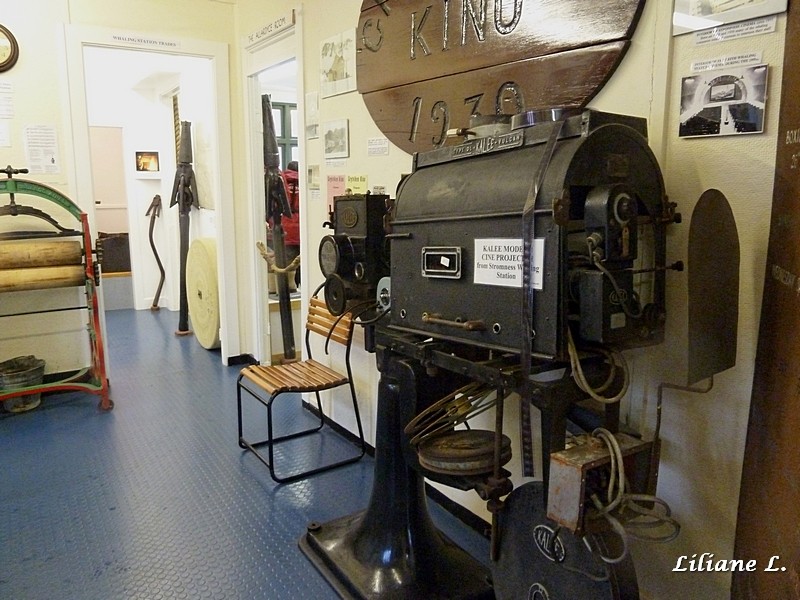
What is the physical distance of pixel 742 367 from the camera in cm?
129

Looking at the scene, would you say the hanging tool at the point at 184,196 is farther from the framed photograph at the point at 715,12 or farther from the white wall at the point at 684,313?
the framed photograph at the point at 715,12

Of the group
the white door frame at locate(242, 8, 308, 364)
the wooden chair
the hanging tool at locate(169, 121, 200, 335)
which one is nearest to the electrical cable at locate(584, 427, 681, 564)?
the wooden chair

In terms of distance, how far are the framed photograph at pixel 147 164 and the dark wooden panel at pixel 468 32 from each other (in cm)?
432

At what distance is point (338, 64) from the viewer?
2.62 m

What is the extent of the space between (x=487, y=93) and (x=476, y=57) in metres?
0.13

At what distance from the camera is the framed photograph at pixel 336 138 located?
263 cm

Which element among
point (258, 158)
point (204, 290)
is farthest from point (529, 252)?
point (204, 290)

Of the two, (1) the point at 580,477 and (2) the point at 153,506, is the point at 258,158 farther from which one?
(1) the point at 580,477

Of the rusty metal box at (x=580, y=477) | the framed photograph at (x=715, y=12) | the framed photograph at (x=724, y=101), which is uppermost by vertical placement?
the framed photograph at (x=715, y=12)

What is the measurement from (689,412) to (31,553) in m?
2.14

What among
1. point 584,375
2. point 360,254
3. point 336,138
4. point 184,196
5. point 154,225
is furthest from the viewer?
point 154,225

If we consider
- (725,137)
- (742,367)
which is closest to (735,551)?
(742,367)

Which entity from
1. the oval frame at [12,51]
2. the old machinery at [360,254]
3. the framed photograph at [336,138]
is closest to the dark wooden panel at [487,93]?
the framed photograph at [336,138]

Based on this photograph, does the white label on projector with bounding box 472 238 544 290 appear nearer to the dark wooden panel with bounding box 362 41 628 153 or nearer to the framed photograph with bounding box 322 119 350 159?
the dark wooden panel with bounding box 362 41 628 153
